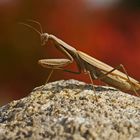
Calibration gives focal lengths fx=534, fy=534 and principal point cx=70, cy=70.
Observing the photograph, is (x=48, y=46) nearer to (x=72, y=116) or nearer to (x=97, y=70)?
(x=97, y=70)

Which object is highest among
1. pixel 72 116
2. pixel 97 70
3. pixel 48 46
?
pixel 48 46

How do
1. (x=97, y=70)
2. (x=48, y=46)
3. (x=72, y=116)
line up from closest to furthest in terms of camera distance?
(x=72, y=116) < (x=97, y=70) < (x=48, y=46)

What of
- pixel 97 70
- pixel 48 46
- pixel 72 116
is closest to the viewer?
pixel 72 116

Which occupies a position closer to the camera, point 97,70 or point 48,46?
point 97,70

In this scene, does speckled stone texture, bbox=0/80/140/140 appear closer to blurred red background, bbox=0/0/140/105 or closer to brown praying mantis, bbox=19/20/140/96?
brown praying mantis, bbox=19/20/140/96

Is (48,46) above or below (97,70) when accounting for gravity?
above

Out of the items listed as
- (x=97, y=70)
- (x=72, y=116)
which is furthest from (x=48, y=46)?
(x=72, y=116)

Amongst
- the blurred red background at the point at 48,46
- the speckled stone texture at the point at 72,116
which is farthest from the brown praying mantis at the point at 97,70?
the blurred red background at the point at 48,46

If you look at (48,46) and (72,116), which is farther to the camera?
(48,46)
